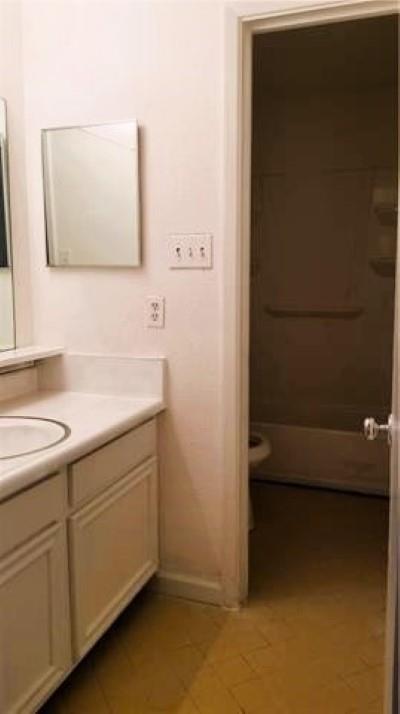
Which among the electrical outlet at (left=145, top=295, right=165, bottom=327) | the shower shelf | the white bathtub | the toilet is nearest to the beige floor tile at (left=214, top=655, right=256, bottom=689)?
the toilet

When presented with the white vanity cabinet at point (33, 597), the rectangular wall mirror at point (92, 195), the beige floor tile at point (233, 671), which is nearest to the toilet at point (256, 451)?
the beige floor tile at point (233, 671)

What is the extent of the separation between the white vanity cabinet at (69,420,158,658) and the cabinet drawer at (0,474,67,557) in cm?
7

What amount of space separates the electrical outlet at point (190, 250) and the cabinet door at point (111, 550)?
28.3 inches

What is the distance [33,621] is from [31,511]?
281mm

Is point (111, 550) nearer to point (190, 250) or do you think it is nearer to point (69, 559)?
point (69, 559)

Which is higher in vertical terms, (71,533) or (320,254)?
(320,254)

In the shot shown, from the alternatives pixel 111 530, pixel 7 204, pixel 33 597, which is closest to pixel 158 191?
pixel 7 204

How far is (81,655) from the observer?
1635 millimetres

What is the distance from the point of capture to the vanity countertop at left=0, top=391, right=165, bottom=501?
1.35 metres

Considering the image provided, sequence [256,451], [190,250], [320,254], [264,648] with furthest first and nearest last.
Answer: [320,254] < [256,451] < [190,250] < [264,648]

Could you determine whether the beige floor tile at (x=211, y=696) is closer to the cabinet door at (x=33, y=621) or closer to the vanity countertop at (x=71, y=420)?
the cabinet door at (x=33, y=621)

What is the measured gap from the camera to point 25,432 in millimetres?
1770

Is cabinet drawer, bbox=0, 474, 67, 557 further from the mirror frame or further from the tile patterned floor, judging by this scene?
the mirror frame

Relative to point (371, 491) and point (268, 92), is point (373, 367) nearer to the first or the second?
point (371, 491)
